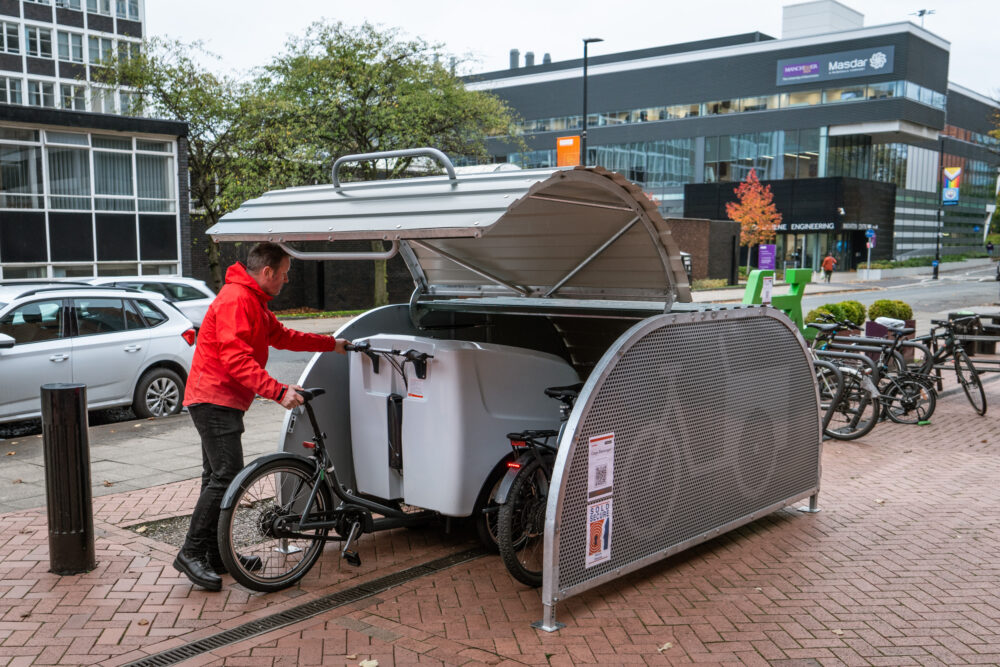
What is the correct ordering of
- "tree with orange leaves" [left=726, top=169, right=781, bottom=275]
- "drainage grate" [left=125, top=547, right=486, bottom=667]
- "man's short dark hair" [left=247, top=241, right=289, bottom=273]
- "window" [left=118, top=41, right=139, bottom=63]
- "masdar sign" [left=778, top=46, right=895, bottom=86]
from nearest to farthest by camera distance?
"drainage grate" [left=125, top=547, right=486, bottom=667] → "man's short dark hair" [left=247, top=241, right=289, bottom=273] → "window" [left=118, top=41, right=139, bottom=63] → "tree with orange leaves" [left=726, top=169, right=781, bottom=275] → "masdar sign" [left=778, top=46, right=895, bottom=86]

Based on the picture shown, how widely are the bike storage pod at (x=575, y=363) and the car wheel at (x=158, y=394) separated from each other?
486cm

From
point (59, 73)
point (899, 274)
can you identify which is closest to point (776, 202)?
point (899, 274)

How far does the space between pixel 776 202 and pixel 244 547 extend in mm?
60179

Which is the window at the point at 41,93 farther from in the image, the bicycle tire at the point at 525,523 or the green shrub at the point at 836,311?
the bicycle tire at the point at 525,523

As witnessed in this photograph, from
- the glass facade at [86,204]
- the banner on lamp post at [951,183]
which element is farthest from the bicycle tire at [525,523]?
the banner on lamp post at [951,183]

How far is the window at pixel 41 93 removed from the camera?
67.7 meters

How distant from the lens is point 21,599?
4594mm

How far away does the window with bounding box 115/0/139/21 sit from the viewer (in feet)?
229

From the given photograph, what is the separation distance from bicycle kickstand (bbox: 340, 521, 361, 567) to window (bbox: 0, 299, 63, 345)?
565 cm

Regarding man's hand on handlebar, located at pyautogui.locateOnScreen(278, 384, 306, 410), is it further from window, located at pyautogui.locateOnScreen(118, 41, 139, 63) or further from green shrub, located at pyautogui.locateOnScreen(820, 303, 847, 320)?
window, located at pyautogui.locateOnScreen(118, 41, 139, 63)

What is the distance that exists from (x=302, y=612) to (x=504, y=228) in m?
2.74

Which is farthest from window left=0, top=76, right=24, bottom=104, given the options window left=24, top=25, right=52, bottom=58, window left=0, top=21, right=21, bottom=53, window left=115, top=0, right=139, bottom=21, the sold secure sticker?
the sold secure sticker

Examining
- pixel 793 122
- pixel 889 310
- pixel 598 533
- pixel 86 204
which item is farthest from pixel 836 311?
pixel 793 122

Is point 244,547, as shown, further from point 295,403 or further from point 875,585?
point 875,585
